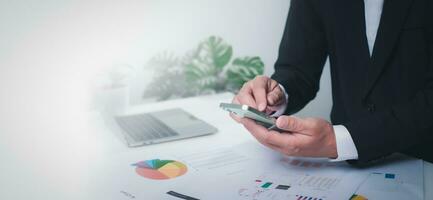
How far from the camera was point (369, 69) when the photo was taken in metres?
1.05

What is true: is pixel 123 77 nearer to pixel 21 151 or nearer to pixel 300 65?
pixel 21 151

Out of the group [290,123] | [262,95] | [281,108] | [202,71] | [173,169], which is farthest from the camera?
[202,71]

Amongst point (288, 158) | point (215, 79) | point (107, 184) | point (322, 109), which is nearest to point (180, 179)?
point (107, 184)

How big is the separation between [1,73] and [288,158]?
1109 mm

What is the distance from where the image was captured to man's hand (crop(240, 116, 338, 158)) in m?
0.82

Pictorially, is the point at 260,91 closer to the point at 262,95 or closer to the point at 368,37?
the point at 262,95

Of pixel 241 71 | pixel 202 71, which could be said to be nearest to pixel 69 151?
pixel 202 71

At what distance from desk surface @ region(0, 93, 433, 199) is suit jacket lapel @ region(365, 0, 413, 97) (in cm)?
27

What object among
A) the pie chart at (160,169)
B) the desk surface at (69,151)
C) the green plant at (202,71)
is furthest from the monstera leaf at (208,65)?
the pie chart at (160,169)

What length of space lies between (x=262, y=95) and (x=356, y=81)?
10.8 inches

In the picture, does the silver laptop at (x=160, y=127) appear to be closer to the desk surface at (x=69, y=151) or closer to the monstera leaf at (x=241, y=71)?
the desk surface at (x=69, y=151)

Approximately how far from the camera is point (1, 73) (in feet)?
5.02

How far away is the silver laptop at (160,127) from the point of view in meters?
1.13

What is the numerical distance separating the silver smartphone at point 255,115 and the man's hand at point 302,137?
0.04 feet
